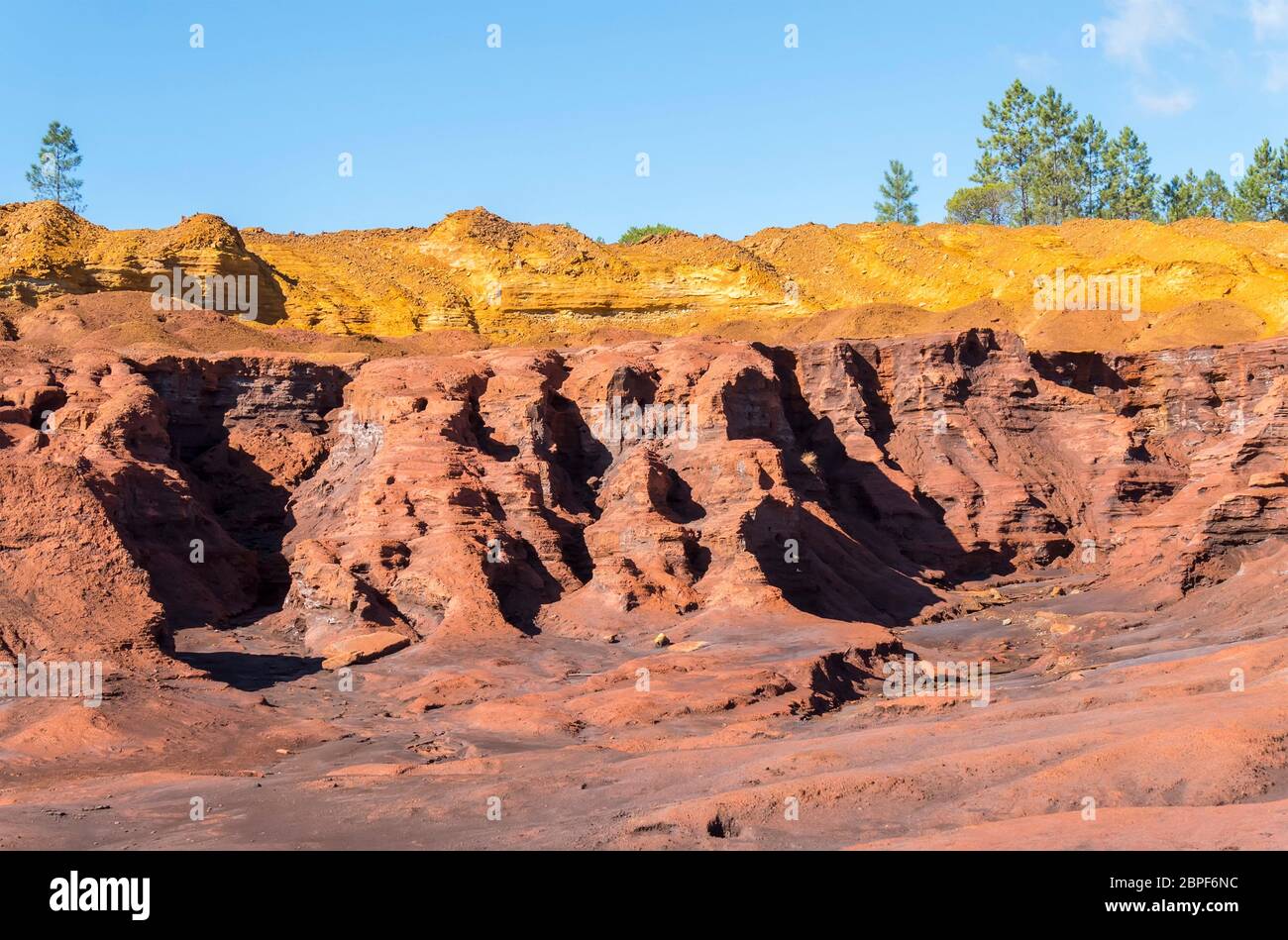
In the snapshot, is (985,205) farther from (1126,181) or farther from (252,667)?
(252,667)

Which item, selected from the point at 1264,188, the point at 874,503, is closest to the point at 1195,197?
the point at 1264,188

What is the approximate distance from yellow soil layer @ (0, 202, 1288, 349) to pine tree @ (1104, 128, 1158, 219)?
36.4 ft

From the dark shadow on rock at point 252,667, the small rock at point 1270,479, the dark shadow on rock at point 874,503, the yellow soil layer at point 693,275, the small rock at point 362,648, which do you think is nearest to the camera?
→ the dark shadow on rock at point 252,667

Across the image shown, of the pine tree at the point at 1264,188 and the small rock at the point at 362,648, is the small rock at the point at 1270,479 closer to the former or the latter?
the small rock at the point at 362,648

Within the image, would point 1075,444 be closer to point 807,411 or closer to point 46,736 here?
point 807,411

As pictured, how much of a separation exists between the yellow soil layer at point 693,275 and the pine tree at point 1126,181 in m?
11.1

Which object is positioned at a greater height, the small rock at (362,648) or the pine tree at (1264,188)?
the pine tree at (1264,188)

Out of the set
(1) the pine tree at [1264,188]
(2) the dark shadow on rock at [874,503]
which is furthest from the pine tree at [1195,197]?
(2) the dark shadow on rock at [874,503]

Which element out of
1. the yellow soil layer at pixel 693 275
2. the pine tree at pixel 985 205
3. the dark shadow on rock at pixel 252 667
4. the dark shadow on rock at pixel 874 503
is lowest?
the dark shadow on rock at pixel 252 667

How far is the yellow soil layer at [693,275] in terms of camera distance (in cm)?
6359

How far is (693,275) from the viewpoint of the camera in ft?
243

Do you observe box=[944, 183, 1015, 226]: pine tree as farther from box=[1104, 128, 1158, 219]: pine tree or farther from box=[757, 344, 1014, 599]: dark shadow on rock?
box=[757, 344, 1014, 599]: dark shadow on rock

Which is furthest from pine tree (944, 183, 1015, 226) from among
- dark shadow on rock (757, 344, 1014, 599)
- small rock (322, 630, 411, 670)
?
small rock (322, 630, 411, 670)

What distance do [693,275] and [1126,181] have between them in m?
33.1
